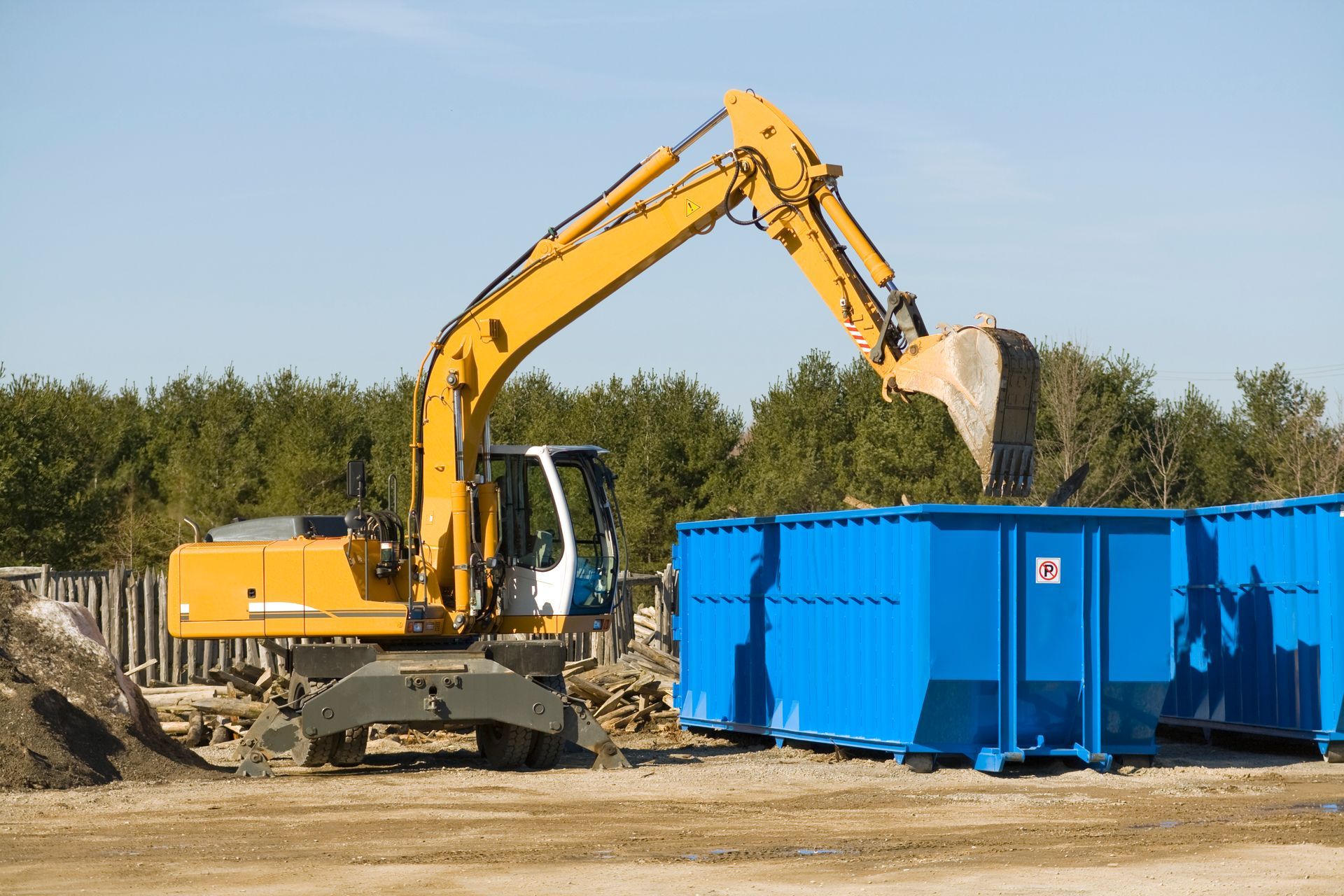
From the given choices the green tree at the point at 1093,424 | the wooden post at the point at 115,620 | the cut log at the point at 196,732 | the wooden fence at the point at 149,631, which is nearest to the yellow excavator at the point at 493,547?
the cut log at the point at 196,732

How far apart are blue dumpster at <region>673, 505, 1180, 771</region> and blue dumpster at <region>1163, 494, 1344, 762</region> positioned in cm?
139

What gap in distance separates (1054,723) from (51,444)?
128 ft

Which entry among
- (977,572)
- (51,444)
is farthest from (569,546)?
(51,444)

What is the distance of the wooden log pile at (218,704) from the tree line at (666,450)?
24.3m

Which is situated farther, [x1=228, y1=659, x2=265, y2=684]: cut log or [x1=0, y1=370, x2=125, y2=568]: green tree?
[x1=0, y1=370, x2=125, y2=568]: green tree

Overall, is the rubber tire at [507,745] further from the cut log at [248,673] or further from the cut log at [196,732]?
the cut log at [248,673]

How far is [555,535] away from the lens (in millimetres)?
15180

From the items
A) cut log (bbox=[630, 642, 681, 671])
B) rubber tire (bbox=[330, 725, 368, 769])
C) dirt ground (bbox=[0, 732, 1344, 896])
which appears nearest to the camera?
dirt ground (bbox=[0, 732, 1344, 896])

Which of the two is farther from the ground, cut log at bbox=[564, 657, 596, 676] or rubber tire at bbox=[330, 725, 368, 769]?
cut log at bbox=[564, 657, 596, 676]

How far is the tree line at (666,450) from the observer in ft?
139

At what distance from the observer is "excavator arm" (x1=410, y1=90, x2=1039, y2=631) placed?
1426cm

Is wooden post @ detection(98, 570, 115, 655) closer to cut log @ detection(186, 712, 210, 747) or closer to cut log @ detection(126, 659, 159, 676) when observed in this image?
cut log @ detection(126, 659, 159, 676)

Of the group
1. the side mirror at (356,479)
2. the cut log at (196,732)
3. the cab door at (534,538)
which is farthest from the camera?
the cut log at (196,732)

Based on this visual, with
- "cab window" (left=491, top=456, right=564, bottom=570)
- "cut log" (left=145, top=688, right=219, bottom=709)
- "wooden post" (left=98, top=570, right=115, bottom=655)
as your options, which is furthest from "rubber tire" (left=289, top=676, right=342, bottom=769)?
"wooden post" (left=98, top=570, right=115, bottom=655)
